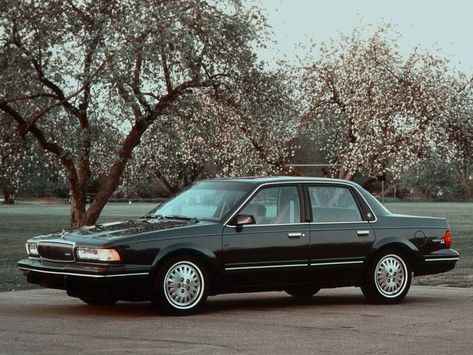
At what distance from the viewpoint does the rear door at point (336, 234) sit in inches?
520

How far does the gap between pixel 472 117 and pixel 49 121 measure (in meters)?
19.7

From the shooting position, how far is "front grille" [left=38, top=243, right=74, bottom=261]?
39.5 ft

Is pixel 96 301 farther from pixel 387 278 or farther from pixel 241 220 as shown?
pixel 387 278

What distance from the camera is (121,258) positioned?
1178 centimetres

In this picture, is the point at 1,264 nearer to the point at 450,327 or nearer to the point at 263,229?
the point at 263,229

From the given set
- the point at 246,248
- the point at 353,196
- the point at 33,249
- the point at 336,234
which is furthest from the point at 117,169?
the point at 246,248

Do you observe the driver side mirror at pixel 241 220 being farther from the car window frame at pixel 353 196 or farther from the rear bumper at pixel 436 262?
the rear bumper at pixel 436 262

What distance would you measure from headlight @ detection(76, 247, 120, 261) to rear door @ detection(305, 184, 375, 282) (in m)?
2.57

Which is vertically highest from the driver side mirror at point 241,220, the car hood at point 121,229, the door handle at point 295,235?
the driver side mirror at point 241,220

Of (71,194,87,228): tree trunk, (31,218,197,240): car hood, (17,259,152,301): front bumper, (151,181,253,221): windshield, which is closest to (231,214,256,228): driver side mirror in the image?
(151,181,253,221): windshield

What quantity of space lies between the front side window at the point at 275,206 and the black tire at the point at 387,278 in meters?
1.20

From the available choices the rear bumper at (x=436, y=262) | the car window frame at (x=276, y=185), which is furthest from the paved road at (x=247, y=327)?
the car window frame at (x=276, y=185)

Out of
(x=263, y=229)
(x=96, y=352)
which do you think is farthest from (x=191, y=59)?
(x=96, y=352)

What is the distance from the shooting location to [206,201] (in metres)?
13.1
